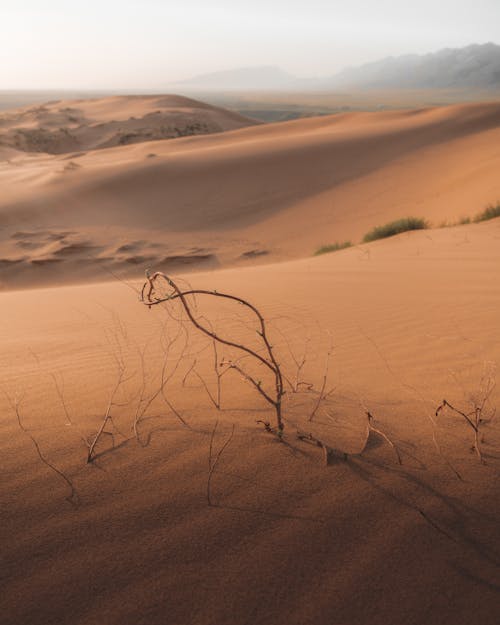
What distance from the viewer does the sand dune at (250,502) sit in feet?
4.95

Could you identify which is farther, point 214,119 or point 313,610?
point 214,119

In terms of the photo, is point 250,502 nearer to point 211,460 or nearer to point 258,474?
point 258,474

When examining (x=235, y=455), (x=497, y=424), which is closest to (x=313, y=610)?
(x=235, y=455)

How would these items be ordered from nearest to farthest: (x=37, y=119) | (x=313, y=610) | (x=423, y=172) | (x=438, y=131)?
(x=313, y=610) → (x=423, y=172) → (x=438, y=131) → (x=37, y=119)

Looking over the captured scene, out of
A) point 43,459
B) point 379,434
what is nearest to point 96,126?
point 43,459

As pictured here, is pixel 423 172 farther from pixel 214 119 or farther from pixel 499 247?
pixel 214 119

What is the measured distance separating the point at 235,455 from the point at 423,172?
1474cm

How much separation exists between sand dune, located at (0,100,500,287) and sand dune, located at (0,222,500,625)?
771cm

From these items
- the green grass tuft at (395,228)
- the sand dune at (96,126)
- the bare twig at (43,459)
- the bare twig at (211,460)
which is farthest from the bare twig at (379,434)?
the sand dune at (96,126)

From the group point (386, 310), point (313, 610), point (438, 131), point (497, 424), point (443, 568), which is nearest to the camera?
point (313, 610)

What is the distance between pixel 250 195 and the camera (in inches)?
611

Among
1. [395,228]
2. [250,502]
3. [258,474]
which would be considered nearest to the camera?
[250,502]

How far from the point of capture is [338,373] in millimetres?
3230

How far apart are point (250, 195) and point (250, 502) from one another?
46.6ft
